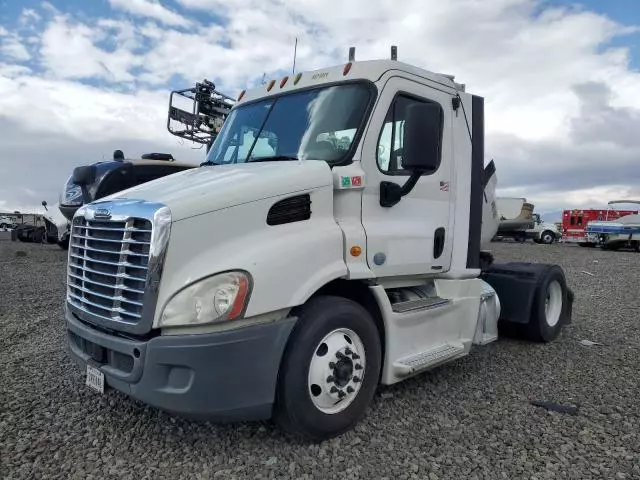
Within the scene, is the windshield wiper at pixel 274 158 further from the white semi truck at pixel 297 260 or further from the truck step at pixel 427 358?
the truck step at pixel 427 358

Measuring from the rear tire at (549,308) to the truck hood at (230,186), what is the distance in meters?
3.72

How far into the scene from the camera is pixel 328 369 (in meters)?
3.35

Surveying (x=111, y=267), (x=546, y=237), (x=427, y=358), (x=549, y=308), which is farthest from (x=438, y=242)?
(x=546, y=237)

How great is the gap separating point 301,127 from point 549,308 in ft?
14.2

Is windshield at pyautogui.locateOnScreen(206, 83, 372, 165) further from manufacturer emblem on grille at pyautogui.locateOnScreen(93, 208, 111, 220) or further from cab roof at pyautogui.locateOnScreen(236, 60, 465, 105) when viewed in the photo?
manufacturer emblem on grille at pyautogui.locateOnScreen(93, 208, 111, 220)

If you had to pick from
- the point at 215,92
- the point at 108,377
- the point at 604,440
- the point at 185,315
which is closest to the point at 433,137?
the point at 185,315

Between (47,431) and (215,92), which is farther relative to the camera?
(215,92)

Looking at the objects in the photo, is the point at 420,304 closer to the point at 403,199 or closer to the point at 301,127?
the point at 403,199

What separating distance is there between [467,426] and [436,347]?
30.5 inches

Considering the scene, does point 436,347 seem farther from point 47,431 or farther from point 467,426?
point 47,431

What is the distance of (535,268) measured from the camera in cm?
634

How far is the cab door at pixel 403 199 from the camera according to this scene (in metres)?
3.82

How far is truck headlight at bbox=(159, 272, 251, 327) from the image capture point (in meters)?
2.90

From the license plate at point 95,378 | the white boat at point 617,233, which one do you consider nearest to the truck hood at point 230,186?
the license plate at point 95,378
